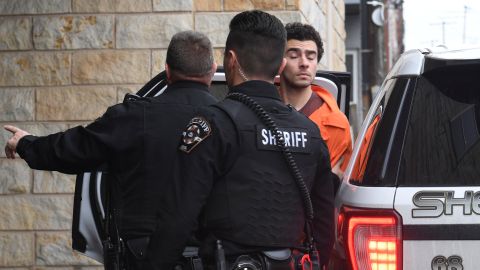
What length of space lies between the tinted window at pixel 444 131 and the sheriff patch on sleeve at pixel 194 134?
71 centimetres

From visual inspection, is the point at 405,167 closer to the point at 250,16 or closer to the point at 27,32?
the point at 250,16

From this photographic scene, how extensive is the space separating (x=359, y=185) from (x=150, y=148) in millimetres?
931

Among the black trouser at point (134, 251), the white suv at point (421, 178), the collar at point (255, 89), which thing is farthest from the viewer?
the black trouser at point (134, 251)

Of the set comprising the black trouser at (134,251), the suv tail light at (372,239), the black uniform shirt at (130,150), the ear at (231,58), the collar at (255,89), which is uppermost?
the ear at (231,58)

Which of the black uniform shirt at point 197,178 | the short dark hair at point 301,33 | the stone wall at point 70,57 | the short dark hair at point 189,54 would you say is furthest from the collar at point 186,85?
the stone wall at point 70,57

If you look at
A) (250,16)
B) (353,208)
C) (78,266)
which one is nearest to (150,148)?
(250,16)

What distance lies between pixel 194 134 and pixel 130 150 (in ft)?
2.01

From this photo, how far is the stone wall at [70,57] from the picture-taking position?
7449 millimetres

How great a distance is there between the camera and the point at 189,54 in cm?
408

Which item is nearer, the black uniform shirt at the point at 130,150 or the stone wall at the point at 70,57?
the black uniform shirt at the point at 130,150

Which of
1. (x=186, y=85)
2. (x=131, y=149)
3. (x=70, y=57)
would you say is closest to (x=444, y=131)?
(x=186, y=85)

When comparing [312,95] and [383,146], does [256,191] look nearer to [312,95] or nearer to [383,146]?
[383,146]

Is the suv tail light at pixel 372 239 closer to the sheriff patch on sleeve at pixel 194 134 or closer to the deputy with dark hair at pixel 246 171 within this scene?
the deputy with dark hair at pixel 246 171

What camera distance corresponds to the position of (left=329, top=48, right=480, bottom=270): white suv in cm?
322
